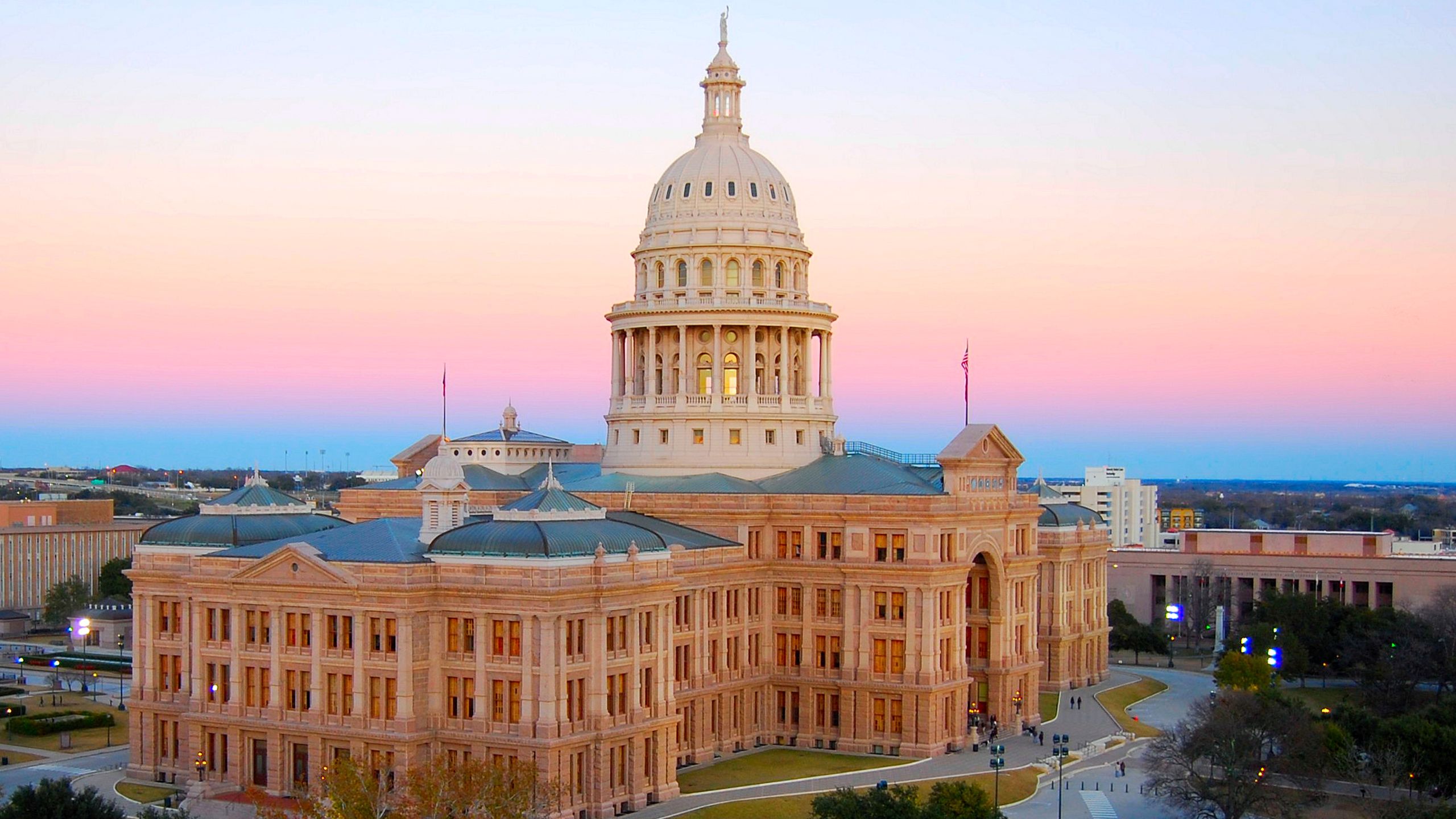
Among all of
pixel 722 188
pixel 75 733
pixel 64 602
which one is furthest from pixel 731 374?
pixel 64 602

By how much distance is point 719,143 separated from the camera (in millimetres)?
131500

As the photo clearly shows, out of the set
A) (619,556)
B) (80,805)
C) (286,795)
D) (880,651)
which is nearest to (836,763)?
(880,651)

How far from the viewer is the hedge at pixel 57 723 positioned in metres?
118

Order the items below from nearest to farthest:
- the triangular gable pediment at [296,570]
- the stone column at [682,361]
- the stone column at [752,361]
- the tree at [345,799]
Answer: the tree at [345,799]
the triangular gable pediment at [296,570]
the stone column at [752,361]
the stone column at [682,361]

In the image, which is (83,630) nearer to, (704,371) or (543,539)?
(704,371)

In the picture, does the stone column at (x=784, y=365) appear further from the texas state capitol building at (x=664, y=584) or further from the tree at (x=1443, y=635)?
the tree at (x=1443, y=635)

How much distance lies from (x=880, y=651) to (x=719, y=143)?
4194cm

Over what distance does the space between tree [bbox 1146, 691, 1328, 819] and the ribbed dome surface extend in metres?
49.0

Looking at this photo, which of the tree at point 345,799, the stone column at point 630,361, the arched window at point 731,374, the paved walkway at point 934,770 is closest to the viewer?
the tree at point 345,799

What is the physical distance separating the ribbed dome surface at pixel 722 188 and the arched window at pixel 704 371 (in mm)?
10408

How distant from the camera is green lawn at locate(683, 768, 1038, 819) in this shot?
303 feet

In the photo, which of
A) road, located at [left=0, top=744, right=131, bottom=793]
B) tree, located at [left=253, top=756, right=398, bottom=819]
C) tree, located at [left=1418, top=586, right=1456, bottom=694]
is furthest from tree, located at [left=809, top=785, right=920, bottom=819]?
tree, located at [left=1418, top=586, right=1456, bottom=694]

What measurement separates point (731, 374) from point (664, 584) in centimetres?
3501

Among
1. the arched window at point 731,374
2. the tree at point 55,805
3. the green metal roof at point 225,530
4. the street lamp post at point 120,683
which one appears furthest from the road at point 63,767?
the arched window at point 731,374
